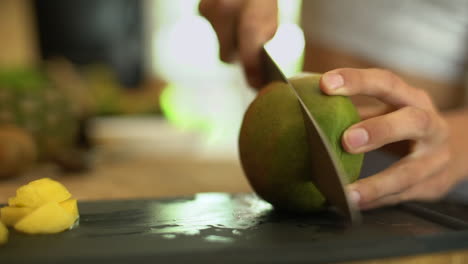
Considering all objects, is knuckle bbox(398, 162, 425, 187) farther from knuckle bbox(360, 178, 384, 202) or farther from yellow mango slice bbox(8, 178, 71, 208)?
yellow mango slice bbox(8, 178, 71, 208)

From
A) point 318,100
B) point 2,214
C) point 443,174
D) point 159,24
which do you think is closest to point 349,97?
point 318,100

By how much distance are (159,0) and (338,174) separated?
5.19 m

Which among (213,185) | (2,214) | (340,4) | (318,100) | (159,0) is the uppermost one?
(159,0)

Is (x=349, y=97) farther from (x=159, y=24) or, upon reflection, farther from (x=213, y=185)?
(x=159, y=24)

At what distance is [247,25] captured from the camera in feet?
2.58

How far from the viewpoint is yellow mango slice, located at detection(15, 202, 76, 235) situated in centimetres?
49

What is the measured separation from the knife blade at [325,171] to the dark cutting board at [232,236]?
0.08ft

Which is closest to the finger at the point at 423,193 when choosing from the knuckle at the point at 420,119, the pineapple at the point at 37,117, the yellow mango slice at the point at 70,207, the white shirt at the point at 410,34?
the knuckle at the point at 420,119

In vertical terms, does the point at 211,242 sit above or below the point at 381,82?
below

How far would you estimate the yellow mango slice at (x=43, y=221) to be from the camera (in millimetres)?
494

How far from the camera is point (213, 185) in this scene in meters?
1.04

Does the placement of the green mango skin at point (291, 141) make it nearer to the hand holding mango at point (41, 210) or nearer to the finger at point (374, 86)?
the finger at point (374, 86)

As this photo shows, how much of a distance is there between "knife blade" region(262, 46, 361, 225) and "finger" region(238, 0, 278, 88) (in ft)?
0.65

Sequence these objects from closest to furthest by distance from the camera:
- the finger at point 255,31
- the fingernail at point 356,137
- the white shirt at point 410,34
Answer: the fingernail at point 356,137
the finger at point 255,31
the white shirt at point 410,34
